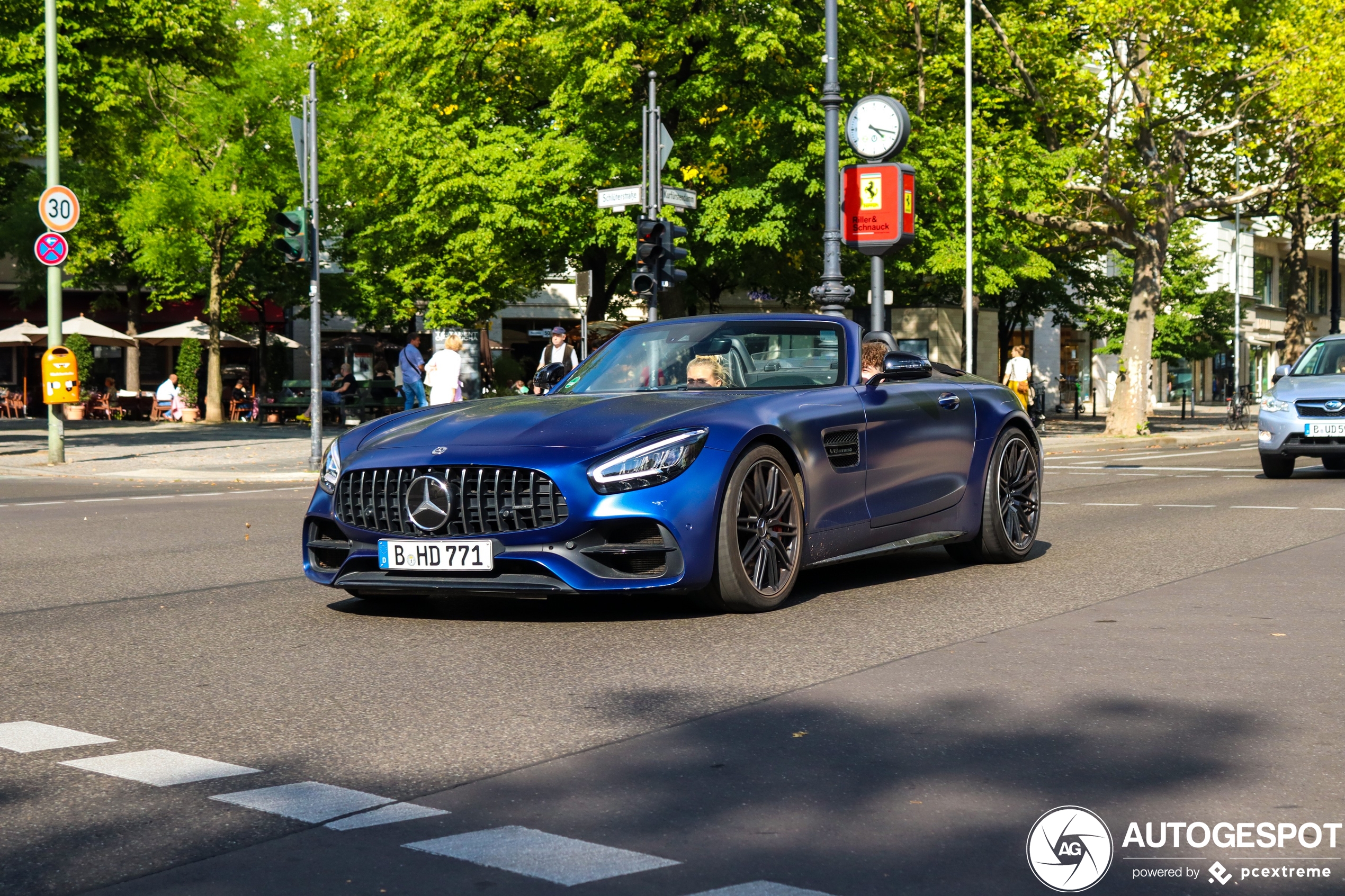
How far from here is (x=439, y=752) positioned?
4785 mm

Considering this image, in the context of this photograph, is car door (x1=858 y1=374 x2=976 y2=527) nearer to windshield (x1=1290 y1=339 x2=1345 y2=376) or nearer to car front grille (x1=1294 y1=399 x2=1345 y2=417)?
car front grille (x1=1294 y1=399 x2=1345 y2=417)

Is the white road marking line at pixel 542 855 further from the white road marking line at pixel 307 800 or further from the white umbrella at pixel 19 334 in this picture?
the white umbrella at pixel 19 334

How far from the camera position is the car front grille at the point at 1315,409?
56.3 ft

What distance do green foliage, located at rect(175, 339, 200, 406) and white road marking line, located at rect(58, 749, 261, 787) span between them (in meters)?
42.7

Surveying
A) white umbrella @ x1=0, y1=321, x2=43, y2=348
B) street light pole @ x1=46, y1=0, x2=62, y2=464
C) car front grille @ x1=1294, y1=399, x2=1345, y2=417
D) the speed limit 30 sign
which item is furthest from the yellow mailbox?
white umbrella @ x1=0, y1=321, x2=43, y2=348

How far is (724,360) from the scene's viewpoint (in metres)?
8.47

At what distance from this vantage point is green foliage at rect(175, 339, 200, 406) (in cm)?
4584

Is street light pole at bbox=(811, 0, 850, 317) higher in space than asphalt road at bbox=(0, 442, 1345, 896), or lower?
higher

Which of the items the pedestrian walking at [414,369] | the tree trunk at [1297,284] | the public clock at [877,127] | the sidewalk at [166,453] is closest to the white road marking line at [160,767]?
Answer: the sidewalk at [166,453]

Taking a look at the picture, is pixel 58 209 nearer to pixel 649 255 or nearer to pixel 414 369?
pixel 414 369

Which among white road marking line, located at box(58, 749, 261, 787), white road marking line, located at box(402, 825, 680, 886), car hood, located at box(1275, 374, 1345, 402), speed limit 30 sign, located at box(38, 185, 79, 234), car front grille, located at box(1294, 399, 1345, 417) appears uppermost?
speed limit 30 sign, located at box(38, 185, 79, 234)

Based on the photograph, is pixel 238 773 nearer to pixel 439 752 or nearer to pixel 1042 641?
pixel 439 752

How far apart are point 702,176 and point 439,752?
27252 mm

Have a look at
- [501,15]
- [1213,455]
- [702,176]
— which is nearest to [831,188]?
[1213,455]
